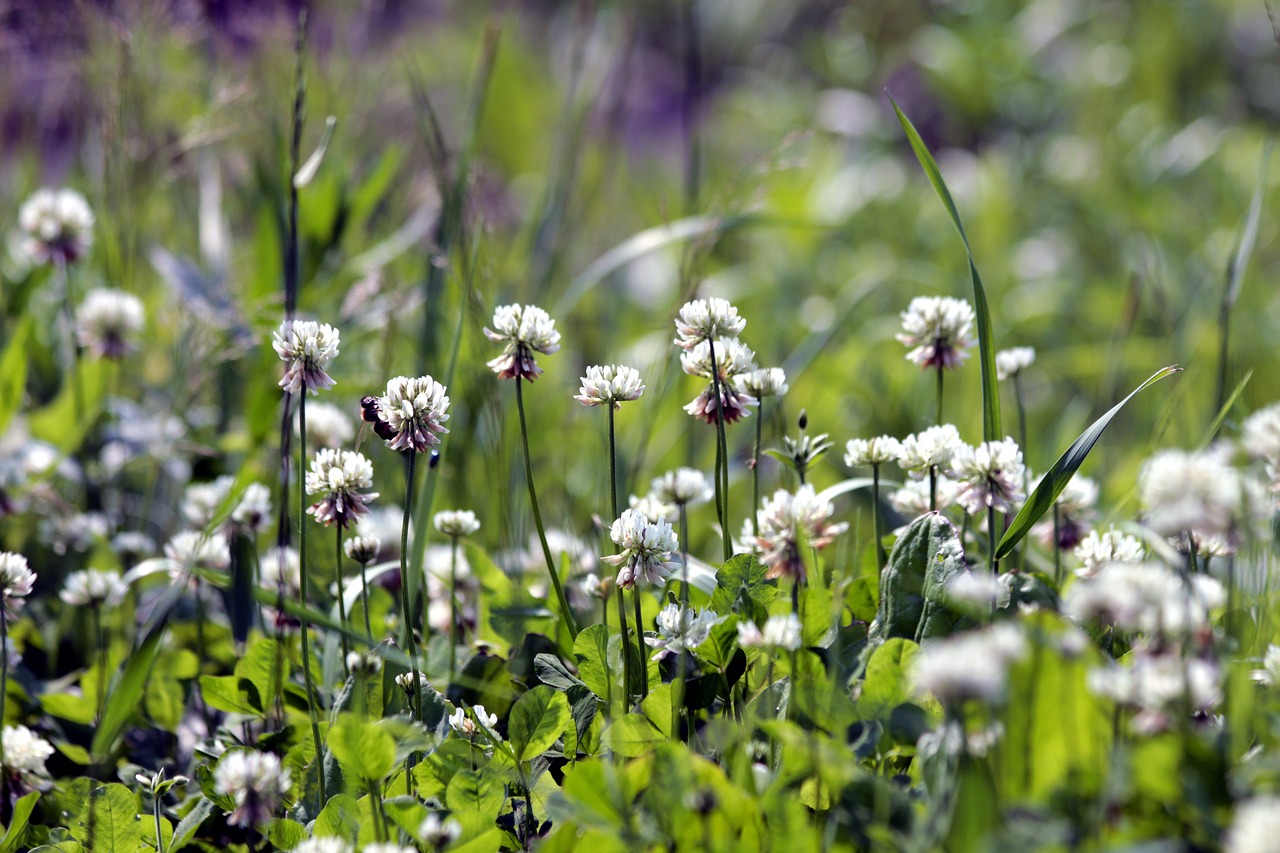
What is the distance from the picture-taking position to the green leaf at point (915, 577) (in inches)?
39.6

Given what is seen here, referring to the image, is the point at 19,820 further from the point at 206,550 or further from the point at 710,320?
the point at 710,320

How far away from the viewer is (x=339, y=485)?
3.18 feet

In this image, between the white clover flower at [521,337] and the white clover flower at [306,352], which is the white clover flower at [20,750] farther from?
the white clover flower at [521,337]

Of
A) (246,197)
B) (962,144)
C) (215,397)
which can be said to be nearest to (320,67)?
(246,197)

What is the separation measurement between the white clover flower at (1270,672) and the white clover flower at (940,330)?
402 mm

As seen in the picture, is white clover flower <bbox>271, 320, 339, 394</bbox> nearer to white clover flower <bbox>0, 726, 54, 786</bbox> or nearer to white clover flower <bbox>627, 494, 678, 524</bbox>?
white clover flower <bbox>627, 494, 678, 524</bbox>

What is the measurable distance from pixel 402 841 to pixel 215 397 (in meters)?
1.45

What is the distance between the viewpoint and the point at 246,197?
2695 millimetres

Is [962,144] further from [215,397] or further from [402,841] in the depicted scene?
[402,841]

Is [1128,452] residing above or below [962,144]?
below

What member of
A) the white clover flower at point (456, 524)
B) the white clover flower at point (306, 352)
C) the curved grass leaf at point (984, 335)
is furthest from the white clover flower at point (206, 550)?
the curved grass leaf at point (984, 335)

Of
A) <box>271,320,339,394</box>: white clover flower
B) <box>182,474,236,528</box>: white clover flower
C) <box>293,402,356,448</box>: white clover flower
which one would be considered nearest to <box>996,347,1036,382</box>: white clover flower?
<box>271,320,339,394</box>: white clover flower

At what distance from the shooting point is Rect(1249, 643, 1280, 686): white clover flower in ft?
2.90

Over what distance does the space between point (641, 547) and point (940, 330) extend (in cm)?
43
